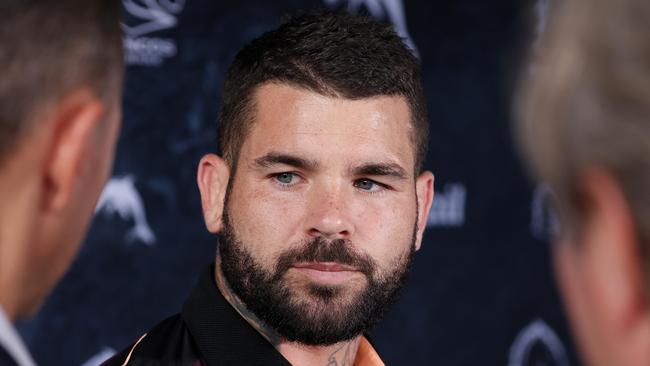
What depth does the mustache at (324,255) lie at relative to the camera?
4.48ft

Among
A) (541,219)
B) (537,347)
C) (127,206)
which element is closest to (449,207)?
(541,219)

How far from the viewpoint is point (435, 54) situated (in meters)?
2.56


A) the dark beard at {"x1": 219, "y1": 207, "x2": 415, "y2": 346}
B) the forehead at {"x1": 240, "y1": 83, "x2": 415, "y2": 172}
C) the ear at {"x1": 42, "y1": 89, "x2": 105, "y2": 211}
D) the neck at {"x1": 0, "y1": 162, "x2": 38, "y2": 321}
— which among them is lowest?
the dark beard at {"x1": 219, "y1": 207, "x2": 415, "y2": 346}

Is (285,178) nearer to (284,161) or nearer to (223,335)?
(284,161)

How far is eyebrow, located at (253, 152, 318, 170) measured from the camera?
4.60 feet

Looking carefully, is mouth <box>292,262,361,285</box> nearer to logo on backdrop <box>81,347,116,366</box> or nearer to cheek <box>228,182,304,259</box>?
cheek <box>228,182,304,259</box>

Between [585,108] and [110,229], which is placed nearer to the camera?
[585,108]

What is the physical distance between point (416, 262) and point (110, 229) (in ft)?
2.66

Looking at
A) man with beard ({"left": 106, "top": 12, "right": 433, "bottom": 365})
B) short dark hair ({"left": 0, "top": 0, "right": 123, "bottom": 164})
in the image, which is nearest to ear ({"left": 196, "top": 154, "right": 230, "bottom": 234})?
man with beard ({"left": 106, "top": 12, "right": 433, "bottom": 365})

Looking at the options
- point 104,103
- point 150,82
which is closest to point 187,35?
point 150,82

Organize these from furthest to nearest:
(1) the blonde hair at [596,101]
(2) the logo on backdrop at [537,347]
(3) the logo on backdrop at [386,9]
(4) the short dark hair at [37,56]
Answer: (2) the logo on backdrop at [537,347], (3) the logo on backdrop at [386,9], (4) the short dark hair at [37,56], (1) the blonde hair at [596,101]

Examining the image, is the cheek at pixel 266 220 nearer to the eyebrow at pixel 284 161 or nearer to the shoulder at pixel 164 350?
the eyebrow at pixel 284 161

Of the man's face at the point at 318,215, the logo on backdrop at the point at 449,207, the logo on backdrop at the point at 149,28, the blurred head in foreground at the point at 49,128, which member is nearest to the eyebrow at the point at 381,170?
the man's face at the point at 318,215

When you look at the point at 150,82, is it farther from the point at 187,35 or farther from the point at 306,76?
the point at 306,76
